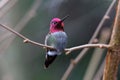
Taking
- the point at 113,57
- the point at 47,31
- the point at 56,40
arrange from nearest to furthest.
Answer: the point at 113,57
the point at 56,40
the point at 47,31

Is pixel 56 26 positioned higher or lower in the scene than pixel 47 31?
higher

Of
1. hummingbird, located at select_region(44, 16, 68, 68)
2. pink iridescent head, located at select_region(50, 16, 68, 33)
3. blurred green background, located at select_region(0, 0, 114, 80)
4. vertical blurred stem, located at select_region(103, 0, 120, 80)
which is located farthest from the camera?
blurred green background, located at select_region(0, 0, 114, 80)

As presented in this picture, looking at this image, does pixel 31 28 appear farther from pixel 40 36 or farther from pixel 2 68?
pixel 2 68

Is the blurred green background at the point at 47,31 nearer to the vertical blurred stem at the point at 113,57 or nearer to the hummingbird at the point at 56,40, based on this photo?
the hummingbird at the point at 56,40

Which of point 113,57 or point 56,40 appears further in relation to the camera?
point 56,40

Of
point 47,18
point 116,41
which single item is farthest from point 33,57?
point 116,41

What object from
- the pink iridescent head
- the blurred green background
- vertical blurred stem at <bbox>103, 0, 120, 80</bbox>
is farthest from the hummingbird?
the blurred green background

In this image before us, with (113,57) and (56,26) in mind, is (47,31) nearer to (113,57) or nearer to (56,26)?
(56,26)

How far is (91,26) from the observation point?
4.36 metres

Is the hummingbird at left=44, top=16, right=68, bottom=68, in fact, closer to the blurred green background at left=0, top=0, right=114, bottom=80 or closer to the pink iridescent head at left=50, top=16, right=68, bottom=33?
the pink iridescent head at left=50, top=16, right=68, bottom=33

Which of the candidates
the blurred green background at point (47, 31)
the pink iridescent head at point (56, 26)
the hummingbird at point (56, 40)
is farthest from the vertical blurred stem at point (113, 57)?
the blurred green background at point (47, 31)

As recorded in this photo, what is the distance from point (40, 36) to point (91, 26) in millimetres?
526

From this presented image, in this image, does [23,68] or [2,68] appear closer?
[2,68]

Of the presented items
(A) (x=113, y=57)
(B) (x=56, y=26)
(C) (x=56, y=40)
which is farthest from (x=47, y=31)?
(A) (x=113, y=57)
